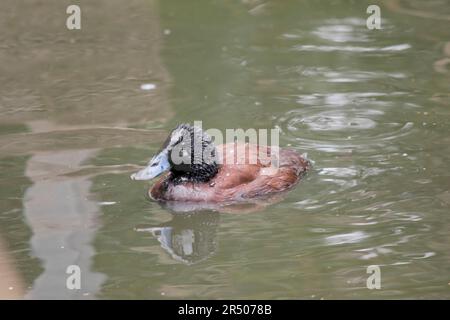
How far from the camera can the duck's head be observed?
8773 mm

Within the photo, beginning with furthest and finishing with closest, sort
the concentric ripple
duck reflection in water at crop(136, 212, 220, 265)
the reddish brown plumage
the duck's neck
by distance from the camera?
the concentric ripple → the duck's neck → the reddish brown plumage → duck reflection in water at crop(136, 212, 220, 265)

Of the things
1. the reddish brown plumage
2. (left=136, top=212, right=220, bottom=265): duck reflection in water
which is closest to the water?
(left=136, top=212, right=220, bottom=265): duck reflection in water

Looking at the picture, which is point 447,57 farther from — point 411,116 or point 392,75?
point 411,116

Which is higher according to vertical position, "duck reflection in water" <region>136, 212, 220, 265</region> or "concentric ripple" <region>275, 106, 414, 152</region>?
"concentric ripple" <region>275, 106, 414, 152</region>

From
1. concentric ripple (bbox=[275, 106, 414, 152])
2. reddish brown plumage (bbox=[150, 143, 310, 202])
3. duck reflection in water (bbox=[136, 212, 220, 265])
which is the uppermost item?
concentric ripple (bbox=[275, 106, 414, 152])

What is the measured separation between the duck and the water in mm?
201

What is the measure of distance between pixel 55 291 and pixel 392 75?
5765mm

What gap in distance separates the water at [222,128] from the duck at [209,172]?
0.66 feet

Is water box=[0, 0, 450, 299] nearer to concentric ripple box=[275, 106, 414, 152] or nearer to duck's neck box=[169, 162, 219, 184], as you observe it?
concentric ripple box=[275, 106, 414, 152]

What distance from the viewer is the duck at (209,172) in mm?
8742

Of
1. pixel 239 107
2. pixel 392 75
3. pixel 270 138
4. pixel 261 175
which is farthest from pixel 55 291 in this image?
pixel 392 75

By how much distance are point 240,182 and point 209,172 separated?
1.03 ft

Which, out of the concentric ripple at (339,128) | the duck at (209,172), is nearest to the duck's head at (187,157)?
the duck at (209,172)

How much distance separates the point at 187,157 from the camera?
8859 millimetres
